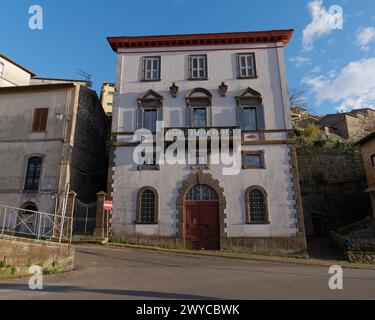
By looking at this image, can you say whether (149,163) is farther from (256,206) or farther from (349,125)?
(349,125)

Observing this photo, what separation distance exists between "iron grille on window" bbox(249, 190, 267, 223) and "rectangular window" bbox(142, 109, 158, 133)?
24.7 ft

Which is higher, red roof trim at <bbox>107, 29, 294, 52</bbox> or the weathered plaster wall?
red roof trim at <bbox>107, 29, 294, 52</bbox>

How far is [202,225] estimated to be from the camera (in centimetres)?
1727

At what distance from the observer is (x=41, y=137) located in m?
19.0

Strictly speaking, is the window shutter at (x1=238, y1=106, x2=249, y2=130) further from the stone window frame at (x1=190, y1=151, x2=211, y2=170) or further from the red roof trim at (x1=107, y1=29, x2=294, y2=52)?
the red roof trim at (x1=107, y1=29, x2=294, y2=52)

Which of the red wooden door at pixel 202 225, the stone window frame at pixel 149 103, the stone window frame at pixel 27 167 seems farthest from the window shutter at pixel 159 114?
the stone window frame at pixel 27 167

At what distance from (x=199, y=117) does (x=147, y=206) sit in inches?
264

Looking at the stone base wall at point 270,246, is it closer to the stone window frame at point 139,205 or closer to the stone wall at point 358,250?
the stone wall at point 358,250

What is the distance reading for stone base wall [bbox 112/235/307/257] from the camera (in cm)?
1627

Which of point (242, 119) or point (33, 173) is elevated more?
point (242, 119)

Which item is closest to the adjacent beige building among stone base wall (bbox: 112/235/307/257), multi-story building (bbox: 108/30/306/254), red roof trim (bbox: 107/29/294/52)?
red roof trim (bbox: 107/29/294/52)

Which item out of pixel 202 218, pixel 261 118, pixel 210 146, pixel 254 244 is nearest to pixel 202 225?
pixel 202 218

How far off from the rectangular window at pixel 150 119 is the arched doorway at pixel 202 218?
16.0ft
